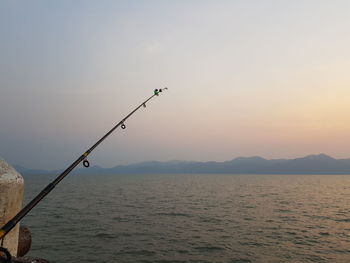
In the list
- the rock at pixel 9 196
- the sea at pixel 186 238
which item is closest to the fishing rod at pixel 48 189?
the rock at pixel 9 196

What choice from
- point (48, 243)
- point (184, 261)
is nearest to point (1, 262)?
point (184, 261)

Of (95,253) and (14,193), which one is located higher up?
(14,193)

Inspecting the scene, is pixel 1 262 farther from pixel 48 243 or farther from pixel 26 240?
pixel 48 243

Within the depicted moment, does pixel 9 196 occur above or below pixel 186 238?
above

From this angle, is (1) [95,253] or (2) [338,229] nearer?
(1) [95,253]

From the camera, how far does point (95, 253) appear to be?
15.7 meters

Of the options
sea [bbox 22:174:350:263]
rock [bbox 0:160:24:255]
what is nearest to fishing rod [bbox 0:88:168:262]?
rock [bbox 0:160:24:255]

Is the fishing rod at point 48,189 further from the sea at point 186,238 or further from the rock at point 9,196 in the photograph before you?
the sea at point 186,238

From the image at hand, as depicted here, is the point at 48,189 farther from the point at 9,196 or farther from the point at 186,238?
the point at 186,238

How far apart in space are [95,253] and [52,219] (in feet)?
43.9

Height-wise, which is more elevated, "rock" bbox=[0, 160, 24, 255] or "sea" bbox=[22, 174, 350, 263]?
"rock" bbox=[0, 160, 24, 255]

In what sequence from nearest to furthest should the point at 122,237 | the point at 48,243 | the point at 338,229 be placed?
the point at 48,243 → the point at 122,237 → the point at 338,229

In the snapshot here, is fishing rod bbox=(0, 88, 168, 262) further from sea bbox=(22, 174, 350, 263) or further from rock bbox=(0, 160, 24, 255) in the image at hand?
sea bbox=(22, 174, 350, 263)

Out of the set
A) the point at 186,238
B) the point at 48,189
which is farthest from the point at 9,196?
the point at 186,238
